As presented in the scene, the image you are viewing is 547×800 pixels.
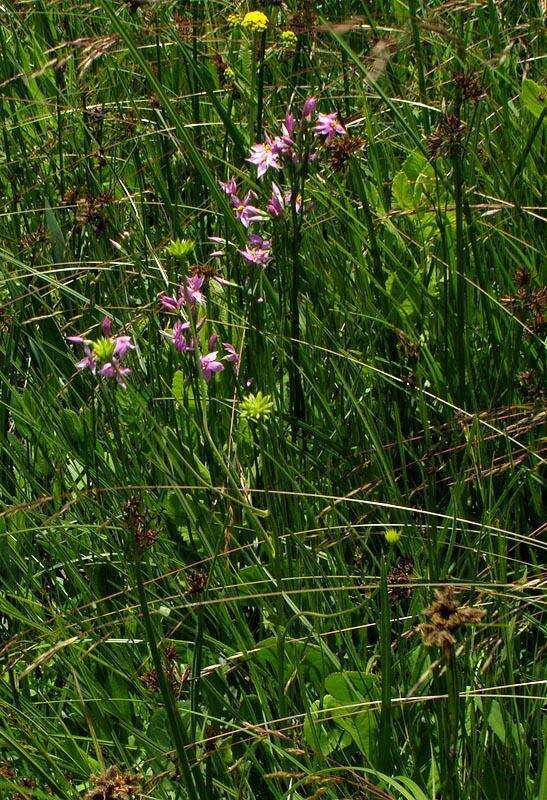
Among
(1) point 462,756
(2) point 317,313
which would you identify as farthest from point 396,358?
(1) point 462,756

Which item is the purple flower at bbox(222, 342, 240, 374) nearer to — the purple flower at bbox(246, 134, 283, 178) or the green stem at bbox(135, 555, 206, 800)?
the purple flower at bbox(246, 134, 283, 178)

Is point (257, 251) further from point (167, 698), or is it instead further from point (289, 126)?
point (167, 698)

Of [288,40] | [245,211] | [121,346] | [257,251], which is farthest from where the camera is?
[288,40]

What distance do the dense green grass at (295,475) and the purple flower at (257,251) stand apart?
3 cm

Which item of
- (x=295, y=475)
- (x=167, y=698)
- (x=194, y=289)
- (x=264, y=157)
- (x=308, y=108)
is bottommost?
(x=295, y=475)

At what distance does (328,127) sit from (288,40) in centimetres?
68

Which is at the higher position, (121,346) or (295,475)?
(121,346)

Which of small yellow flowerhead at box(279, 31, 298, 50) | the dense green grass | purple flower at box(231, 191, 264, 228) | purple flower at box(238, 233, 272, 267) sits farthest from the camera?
small yellow flowerhead at box(279, 31, 298, 50)

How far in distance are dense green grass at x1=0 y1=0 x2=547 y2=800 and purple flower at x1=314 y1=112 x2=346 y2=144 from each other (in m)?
0.08

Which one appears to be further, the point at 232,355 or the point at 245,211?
the point at 245,211

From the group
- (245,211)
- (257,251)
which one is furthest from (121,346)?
(245,211)

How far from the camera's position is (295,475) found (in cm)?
166

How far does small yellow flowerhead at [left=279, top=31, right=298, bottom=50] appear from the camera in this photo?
2.32 m

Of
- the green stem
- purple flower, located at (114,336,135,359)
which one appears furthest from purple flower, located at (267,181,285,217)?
the green stem
